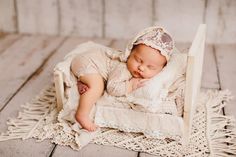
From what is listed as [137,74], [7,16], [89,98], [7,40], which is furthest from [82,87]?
[7,16]

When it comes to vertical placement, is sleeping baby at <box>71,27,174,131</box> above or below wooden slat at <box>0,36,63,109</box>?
below

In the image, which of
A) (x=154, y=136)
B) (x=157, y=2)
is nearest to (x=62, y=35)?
(x=157, y=2)

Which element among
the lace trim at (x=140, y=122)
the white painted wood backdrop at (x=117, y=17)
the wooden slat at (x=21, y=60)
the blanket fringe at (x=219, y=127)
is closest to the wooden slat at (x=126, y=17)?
the white painted wood backdrop at (x=117, y=17)

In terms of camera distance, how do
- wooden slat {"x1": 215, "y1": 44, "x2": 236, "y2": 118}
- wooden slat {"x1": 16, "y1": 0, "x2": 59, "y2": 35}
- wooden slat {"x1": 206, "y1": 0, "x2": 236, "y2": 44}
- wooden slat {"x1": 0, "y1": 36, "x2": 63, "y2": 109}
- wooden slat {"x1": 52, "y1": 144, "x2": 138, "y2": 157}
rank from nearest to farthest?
wooden slat {"x1": 52, "y1": 144, "x2": 138, "y2": 157} < wooden slat {"x1": 215, "y1": 44, "x2": 236, "y2": 118} < wooden slat {"x1": 0, "y1": 36, "x2": 63, "y2": 109} < wooden slat {"x1": 206, "y1": 0, "x2": 236, "y2": 44} < wooden slat {"x1": 16, "y1": 0, "x2": 59, "y2": 35}

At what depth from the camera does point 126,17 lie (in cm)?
176

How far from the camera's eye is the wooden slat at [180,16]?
5.52ft

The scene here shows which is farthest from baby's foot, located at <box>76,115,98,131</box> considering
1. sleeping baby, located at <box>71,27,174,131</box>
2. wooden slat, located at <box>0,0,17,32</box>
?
wooden slat, located at <box>0,0,17,32</box>

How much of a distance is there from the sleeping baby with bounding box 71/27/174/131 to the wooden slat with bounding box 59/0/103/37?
0.75 metres

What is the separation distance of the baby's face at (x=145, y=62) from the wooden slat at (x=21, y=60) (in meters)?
0.45

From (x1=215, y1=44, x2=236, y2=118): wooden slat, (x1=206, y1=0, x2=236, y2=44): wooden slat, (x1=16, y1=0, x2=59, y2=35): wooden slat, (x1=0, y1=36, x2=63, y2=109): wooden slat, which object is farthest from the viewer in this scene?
(x1=16, y1=0, x2=59, y2=35): wooden slat

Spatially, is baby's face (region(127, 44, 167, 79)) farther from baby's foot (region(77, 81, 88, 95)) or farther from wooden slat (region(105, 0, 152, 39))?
wooden slat (region(105, 0, 152, 39))

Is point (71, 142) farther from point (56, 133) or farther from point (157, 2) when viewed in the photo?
point (157, 2)

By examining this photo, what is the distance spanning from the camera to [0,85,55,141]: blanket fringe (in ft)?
3.37

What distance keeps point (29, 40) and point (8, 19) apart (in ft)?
0.59
